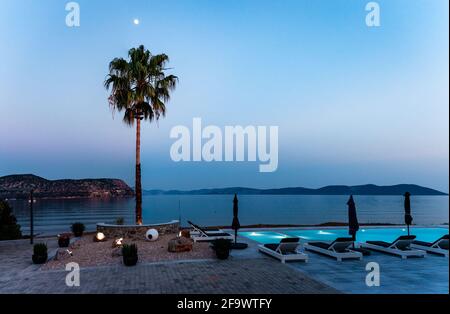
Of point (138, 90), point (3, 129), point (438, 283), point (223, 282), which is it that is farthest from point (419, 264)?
point (3, 129)

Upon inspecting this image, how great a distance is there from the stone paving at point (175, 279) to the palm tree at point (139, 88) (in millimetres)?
8707

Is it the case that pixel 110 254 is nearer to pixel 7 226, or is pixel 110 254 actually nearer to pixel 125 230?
pixel 125 230

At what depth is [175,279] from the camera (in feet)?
32.0

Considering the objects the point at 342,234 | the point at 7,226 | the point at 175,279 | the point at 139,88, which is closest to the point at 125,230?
the point at 139,88

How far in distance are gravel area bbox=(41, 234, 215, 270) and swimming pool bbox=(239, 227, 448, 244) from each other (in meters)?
6.33

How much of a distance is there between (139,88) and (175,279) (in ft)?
44.8

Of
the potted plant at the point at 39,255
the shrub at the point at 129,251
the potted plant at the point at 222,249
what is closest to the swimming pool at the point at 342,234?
the potted plant at the point at 222,249

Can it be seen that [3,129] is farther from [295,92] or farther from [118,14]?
[295,92]

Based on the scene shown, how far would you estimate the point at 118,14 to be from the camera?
20781mm

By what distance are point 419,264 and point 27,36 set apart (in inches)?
955

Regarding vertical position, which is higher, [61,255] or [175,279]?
[175,279]

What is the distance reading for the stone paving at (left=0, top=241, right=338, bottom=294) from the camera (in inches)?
346

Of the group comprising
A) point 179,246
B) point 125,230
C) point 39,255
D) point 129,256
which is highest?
point 129,256

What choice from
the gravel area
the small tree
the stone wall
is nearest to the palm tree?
the stone wall
